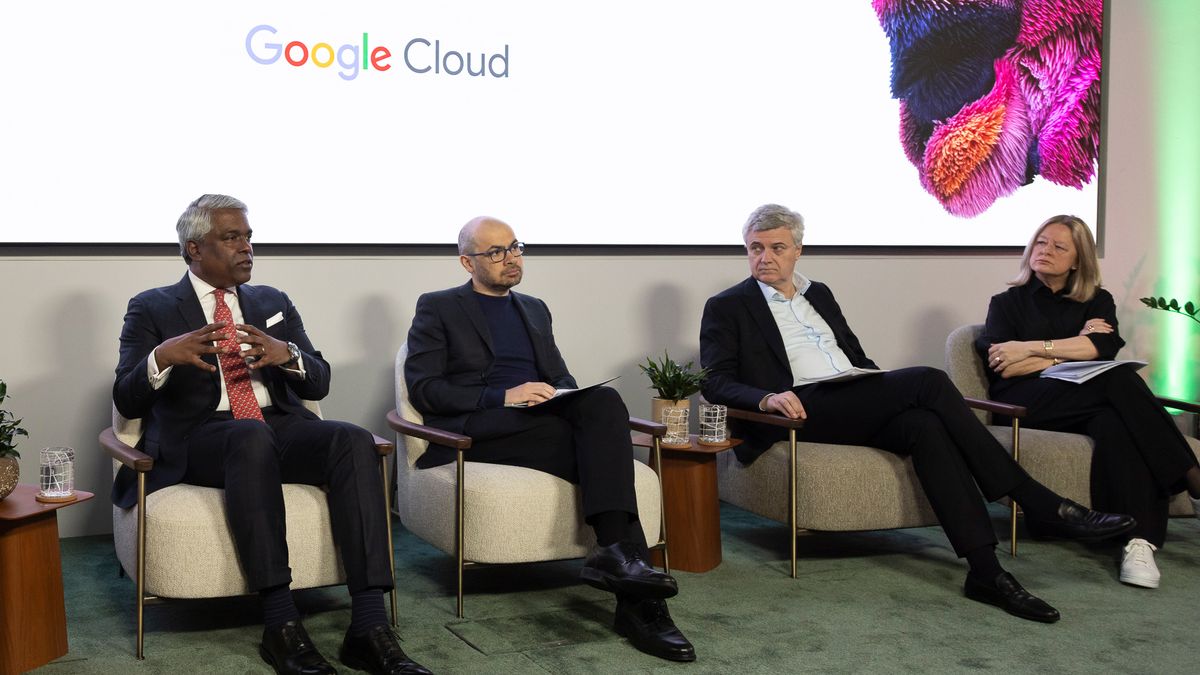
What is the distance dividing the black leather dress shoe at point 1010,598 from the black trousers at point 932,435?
12 cm

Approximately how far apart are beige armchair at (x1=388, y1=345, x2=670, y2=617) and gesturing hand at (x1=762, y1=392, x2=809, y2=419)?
595 millimetres

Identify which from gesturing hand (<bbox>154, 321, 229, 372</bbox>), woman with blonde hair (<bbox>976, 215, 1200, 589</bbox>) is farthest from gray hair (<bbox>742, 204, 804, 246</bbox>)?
gesturing hand (<bbox>154, 321, 229, 372</bbox>)

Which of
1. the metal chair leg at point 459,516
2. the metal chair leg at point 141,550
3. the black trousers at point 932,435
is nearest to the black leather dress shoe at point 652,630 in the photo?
the metal chair leg at point 459,516

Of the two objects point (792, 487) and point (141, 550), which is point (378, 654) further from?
point (792, 487)

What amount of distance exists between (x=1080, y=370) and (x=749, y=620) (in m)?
1.77

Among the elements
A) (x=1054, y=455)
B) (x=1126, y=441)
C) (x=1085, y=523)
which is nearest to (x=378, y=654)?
(x=1085, y=523)

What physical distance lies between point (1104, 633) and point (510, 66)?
3.01 metres

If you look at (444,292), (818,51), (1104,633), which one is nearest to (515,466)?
(444,292)

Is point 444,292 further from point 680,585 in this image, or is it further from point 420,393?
point 680,585

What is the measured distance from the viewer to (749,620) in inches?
146

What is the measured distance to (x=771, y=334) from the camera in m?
4.61

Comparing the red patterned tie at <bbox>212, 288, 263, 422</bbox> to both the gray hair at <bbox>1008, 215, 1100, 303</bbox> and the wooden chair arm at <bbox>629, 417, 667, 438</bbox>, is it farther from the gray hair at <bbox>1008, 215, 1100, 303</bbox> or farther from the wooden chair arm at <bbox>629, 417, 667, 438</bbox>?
the gray hair at <bbox>1008, 215, 1100, 303</bbox>

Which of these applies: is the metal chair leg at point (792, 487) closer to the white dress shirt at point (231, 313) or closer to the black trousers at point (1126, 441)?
the black trousers at point (1126, 441)

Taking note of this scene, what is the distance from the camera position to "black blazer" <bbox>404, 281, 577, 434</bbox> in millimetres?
4000
